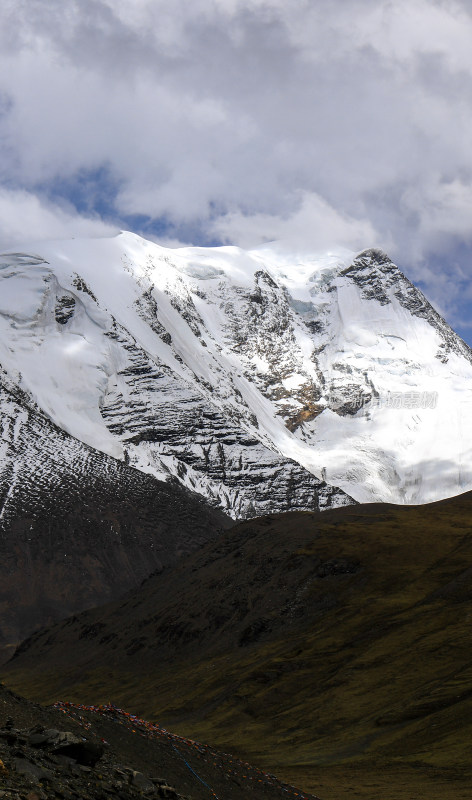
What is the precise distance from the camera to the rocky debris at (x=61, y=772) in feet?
74.6

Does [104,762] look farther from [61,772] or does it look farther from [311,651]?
[311,651]

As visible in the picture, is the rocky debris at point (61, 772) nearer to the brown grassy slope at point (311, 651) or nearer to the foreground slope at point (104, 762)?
the foreground slope at point (104, 762)

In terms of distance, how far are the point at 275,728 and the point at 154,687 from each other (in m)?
34.1

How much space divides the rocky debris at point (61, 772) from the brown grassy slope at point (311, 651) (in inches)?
1061

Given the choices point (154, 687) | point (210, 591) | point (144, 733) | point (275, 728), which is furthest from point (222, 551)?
point (144, 733)

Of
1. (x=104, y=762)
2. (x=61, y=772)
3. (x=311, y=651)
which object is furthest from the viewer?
(x=311, y=651)

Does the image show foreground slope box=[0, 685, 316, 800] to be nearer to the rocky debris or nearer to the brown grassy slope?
the rocky debris

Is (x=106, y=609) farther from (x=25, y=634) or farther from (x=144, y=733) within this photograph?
(x=144, y=733)

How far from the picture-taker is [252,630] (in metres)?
119

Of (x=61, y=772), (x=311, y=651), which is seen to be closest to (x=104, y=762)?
(x=61, y=772)

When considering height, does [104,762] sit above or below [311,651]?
below

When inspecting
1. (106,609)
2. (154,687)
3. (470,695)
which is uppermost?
(106,609)

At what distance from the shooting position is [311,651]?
101562 millimetres

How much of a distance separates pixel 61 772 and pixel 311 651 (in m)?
79.0
